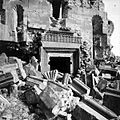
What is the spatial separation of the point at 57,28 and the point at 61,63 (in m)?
2.27

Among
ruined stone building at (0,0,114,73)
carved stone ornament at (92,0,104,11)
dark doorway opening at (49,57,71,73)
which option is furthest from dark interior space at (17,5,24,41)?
carved stone ornament at (92,0,104,11)

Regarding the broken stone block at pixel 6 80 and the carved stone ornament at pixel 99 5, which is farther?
the carved stone ornament at pixel 99 5

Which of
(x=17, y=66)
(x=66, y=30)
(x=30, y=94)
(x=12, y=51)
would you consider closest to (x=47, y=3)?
(x=66, y=30)

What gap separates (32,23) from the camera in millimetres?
9680

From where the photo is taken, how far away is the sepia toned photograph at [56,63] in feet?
12.7

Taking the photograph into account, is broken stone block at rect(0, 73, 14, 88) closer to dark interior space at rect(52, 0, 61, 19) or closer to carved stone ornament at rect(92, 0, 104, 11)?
dark interior space at rect(52, 0, 61, 19)

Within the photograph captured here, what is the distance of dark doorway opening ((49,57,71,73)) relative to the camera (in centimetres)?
916

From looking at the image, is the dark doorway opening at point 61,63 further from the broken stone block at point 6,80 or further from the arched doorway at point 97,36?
the broken stone block at point 6,80

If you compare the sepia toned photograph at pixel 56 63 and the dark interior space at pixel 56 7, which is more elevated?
the dark interior space at pixel 56 7

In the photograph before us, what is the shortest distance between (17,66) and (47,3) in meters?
5.79

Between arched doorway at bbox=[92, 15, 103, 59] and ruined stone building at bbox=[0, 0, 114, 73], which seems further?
arched doorway at bbox=[92, 15, 103, 59]

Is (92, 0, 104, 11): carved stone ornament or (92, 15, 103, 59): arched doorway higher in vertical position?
(92, 0, 104, 11): carved stone ornament

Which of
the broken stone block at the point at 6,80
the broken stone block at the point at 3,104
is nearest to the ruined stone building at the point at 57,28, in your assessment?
the broken stone block at the point at 6,80

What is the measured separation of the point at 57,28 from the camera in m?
9.06
